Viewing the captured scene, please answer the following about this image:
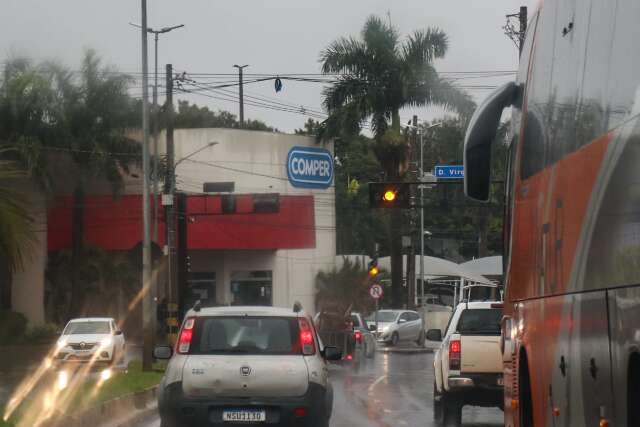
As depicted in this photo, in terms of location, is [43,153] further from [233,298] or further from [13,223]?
[13,223]

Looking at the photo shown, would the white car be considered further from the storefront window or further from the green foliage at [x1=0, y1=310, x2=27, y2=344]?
the storefront window

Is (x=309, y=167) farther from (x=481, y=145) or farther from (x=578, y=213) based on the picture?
(x=578, y=213)

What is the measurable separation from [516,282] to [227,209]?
34.0 metres

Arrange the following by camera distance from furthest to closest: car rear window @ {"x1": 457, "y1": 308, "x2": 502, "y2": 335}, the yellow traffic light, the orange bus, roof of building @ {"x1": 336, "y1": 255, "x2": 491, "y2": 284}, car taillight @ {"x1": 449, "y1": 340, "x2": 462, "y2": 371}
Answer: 1. roof of building @ {"x1": 336, "y1": 255, "x2": 491, "y2": 284}
2. the yellow traffic light
3. car rear window @ {"x1": 457, "y1": 308, "x2": 502, "y2": 335}
4. car taillight @ {"x1": 449, "y1": 340, "x2": 462, "y2": 371}
5. the orange bus

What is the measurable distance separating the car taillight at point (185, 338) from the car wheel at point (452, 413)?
4486 mm

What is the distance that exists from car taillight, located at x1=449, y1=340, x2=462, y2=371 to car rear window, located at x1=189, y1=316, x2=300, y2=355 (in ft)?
11.3

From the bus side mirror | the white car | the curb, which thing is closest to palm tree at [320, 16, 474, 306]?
Result: the white car

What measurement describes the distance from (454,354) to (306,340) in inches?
137

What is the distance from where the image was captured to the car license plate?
13.0 m

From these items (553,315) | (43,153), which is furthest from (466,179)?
(43,153)

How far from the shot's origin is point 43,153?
175 feet

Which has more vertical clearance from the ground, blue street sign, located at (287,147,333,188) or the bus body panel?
blue street sign, located at (287,147,333,188)

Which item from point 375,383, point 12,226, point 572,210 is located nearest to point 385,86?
point 375,383

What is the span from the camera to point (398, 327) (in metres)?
51.6
